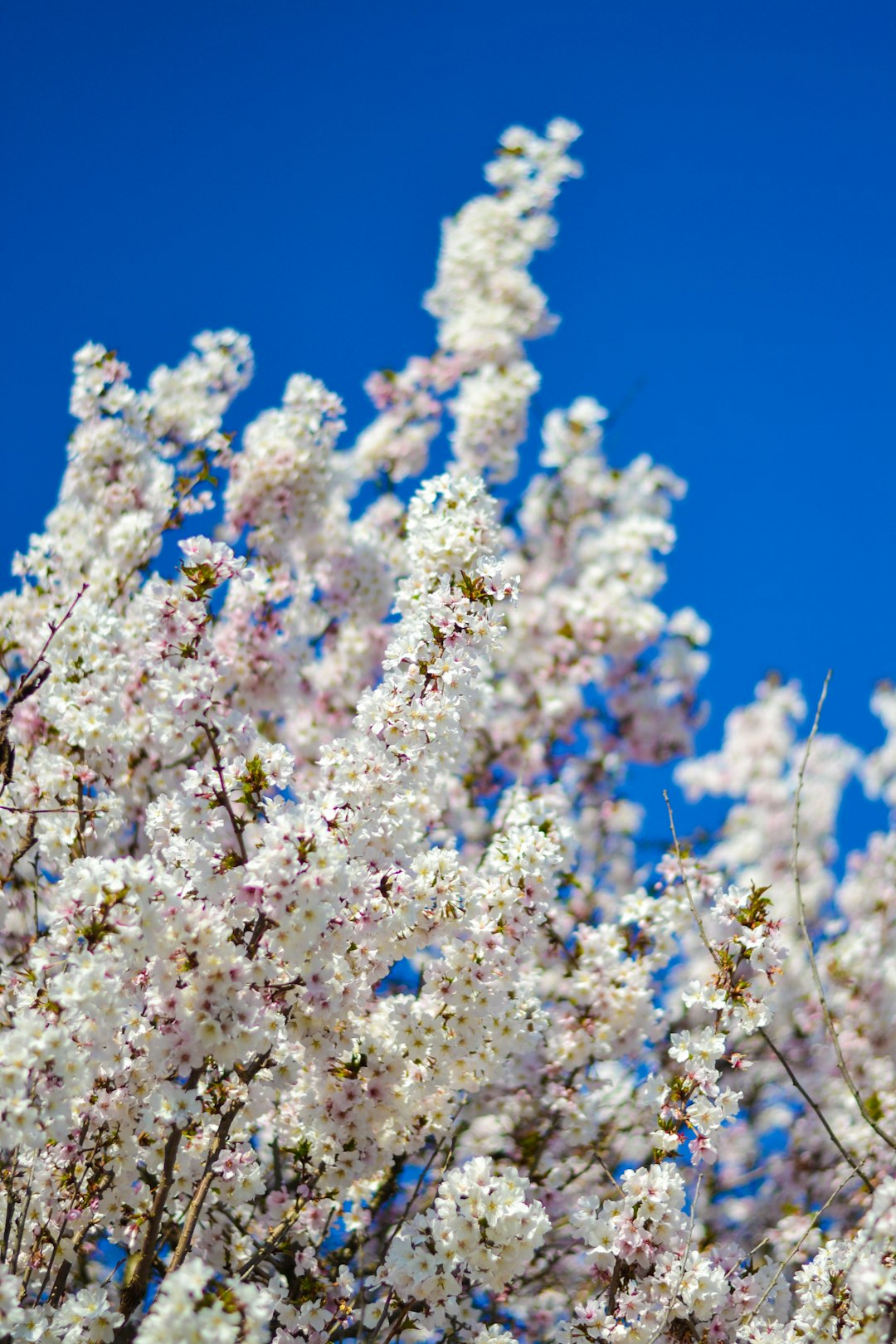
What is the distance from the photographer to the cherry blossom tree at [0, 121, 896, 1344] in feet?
12.0

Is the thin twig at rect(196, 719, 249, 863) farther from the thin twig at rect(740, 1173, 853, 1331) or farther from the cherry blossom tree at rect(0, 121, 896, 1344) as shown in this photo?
the thin twig at rect(740, 1173, 853, 1331)

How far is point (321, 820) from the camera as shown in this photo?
387 centimetres

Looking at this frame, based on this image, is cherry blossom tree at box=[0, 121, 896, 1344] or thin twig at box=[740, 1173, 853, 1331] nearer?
thin twig at box=[740, 1173, 853, 1331]

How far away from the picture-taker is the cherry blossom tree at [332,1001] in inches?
145

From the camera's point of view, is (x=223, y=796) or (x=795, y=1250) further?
(x=223, y=796)

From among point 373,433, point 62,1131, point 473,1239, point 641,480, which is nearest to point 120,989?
point 62,1131

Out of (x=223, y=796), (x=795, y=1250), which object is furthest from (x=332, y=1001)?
(x=795, y=1250)

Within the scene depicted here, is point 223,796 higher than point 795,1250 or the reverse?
higher

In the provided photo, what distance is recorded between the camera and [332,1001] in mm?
4121

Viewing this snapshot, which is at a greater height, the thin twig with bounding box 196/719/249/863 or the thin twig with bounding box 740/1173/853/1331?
the thin twig with bounding box 196/719/249/863

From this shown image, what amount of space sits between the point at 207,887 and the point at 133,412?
16.0 ft

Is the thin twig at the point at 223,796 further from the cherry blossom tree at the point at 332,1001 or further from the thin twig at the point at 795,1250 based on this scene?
the thin twig at the point at 795,1250

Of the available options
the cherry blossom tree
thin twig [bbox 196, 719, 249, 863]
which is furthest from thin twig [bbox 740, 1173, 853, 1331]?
thin twig [bbox 196, 719, 249, 863]

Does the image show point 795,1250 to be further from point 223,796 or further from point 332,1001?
point 223,796
